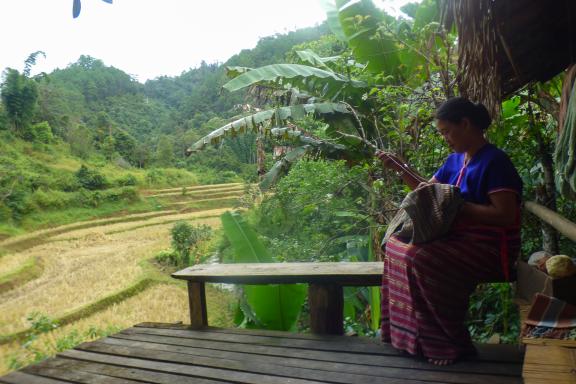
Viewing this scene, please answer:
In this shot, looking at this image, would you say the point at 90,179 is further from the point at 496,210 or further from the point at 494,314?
the point at 496,210

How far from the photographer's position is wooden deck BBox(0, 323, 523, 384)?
1450mm

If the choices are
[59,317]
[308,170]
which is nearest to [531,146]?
[308,170]

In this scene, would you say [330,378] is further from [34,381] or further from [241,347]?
[34,381]

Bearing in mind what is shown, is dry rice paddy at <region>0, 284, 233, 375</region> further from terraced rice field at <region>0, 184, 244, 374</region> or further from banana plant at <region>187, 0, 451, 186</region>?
banana plant at <region>187, 0, 451, 186</region>

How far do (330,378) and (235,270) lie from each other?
82cm

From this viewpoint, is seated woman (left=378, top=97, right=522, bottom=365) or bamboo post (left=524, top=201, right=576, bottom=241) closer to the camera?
bamboo post (left=524, top=201, right=576, bottom=241)

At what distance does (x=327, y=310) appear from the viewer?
6.53ft

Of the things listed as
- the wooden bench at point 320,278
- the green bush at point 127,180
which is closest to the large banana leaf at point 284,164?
the wooden bench at point 320,278

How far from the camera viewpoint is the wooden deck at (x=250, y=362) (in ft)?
4.76

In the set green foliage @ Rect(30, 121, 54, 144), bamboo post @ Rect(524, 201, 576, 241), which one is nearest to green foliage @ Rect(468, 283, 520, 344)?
bamboo post @ Rect(524, 201, 576, 241)

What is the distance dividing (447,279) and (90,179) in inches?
509

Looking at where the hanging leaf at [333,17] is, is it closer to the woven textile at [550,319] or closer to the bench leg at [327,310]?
the bench leg at [327,310]

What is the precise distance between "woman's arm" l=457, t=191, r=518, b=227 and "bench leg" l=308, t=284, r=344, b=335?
29.8 inches

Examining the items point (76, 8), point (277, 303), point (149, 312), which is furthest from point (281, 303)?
point (149, 312)
